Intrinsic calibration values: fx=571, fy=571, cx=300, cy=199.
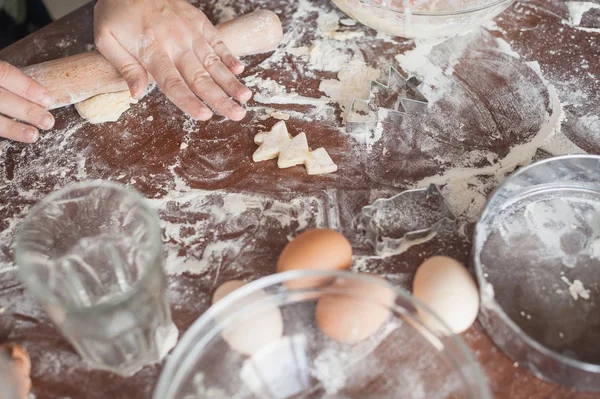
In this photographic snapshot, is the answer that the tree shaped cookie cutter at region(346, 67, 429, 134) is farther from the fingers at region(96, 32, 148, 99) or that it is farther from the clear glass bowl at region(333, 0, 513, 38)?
the fingers at region(96, 32, 148, 99)

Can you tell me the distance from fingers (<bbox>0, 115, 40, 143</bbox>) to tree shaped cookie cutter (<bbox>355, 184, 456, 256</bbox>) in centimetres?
69

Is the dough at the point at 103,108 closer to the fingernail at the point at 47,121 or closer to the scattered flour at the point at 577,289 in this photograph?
the fingernail at the point at 47,121

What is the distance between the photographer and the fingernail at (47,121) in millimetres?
1183

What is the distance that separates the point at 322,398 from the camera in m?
0.83

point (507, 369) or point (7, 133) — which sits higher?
point (7, 133)

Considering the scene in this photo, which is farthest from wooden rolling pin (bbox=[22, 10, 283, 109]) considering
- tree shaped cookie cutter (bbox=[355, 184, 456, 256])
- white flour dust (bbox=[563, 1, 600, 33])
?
white flour dust (bbox=[563, 1, 600, 33])

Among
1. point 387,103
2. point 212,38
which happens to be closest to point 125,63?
point 212,38

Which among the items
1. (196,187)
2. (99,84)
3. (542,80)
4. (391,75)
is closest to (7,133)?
(99,84)

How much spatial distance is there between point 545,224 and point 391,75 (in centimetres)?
46

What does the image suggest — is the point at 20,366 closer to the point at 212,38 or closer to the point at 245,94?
the point at 245,94

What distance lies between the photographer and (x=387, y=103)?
3.99 ft

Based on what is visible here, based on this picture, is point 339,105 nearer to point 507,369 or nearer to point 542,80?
point 542,80

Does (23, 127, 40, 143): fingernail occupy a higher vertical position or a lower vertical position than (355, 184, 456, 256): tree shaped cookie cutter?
higher

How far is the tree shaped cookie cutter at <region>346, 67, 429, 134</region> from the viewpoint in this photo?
1.16 m
